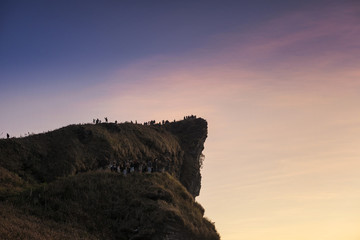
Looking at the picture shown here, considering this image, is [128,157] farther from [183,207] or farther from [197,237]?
[197,237]

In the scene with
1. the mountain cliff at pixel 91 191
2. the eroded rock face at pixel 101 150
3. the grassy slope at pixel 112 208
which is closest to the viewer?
the mountain cliff at pixel 91 191

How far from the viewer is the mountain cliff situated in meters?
34.3

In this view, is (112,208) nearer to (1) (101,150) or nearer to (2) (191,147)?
(1) (101,150)

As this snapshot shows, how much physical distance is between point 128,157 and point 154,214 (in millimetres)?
20124

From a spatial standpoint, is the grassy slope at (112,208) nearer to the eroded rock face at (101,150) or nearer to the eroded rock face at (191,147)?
the eroded rock face at (101,150)

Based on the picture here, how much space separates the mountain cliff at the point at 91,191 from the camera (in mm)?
34334

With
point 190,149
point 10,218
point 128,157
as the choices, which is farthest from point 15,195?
point 190,149

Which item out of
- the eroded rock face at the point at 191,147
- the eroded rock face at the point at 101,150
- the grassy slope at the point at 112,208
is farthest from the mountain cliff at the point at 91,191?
the eroded rock face at the point at 191,147

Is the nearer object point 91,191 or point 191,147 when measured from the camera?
point 91,191

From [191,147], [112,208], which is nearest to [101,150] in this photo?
[112,208]

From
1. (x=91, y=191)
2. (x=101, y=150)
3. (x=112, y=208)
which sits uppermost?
(x=101, y=150)

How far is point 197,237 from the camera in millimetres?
38312

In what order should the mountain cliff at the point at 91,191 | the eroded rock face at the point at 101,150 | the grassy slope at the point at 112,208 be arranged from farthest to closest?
the eroded rock face at the point at 101,150
the grassy slope at the point at 112,208
the mountain cliff at the point at 91,191

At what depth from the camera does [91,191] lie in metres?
39.2
